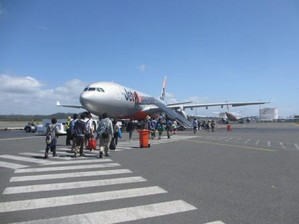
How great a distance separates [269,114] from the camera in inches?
4422

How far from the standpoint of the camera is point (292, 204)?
5938 millimetres

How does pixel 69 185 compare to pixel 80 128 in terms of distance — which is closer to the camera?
pixel 69 185

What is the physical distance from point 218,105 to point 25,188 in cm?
4584

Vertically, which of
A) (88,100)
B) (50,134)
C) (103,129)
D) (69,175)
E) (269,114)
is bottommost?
(69,175)

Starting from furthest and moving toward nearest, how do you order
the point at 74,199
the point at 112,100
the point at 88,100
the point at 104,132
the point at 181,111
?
the point at 181,111
the point at 112,100
the point at 88,100
the point at 104,132
the point at 74,199

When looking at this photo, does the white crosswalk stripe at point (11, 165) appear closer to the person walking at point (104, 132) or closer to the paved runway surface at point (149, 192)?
the paved runway surface at point (149, 192)

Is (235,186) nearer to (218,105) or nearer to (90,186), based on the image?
(90,186)

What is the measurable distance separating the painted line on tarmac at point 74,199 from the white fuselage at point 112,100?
2290cm

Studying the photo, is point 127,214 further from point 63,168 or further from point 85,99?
point 85,99

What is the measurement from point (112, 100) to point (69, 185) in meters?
24.4

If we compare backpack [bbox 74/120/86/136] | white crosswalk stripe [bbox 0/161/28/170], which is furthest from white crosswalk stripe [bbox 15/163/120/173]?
backpack [bbox 74/120/86/136]

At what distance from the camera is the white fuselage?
97.0 feet

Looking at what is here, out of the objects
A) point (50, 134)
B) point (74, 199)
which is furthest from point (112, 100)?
point (74, 199)

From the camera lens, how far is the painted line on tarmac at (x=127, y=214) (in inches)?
197
